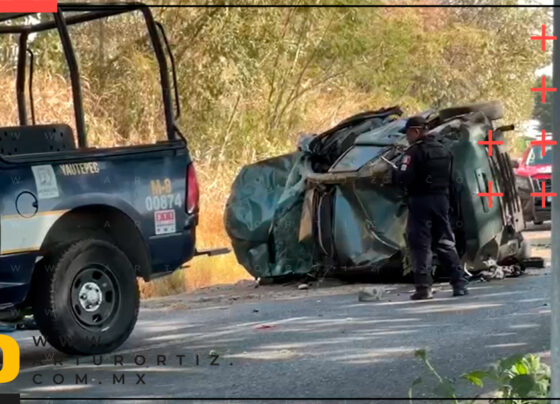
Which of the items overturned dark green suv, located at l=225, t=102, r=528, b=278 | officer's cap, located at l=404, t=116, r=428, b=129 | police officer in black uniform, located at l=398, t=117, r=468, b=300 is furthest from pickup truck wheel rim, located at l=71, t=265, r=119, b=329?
overturned dark green suv, located at l=225, t=102, r=528, b=278

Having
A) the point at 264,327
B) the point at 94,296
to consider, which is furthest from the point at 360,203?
the point at 94,296

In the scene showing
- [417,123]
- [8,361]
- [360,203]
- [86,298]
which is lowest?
[8,361]

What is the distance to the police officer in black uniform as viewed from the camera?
36.3 feet

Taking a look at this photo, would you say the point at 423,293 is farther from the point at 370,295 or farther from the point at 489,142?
the point at 489,142

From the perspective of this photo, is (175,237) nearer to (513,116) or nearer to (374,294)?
(374,294)

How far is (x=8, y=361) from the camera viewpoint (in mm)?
8055

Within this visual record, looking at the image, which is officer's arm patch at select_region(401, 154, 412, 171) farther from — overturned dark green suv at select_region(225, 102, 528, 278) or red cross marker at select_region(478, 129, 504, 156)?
red cross marker at select_region(478, 129, 504, 156)

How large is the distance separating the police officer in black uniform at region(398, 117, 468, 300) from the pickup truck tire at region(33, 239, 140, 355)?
11.0 feet

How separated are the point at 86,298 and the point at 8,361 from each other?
30.6 inches

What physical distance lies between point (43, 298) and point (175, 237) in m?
1.25

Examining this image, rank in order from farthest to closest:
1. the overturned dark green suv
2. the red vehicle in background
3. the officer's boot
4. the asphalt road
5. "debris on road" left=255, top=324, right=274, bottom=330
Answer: the red vehicle in background
the overturned dark green suv
the officer's boot
"debris on road" left=255, top=324, right=274, bottom=330
the asphalt road

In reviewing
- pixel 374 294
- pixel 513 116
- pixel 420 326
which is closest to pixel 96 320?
pixel 420 326

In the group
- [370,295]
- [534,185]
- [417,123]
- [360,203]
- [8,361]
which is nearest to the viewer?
[8,361]

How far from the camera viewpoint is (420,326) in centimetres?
945
